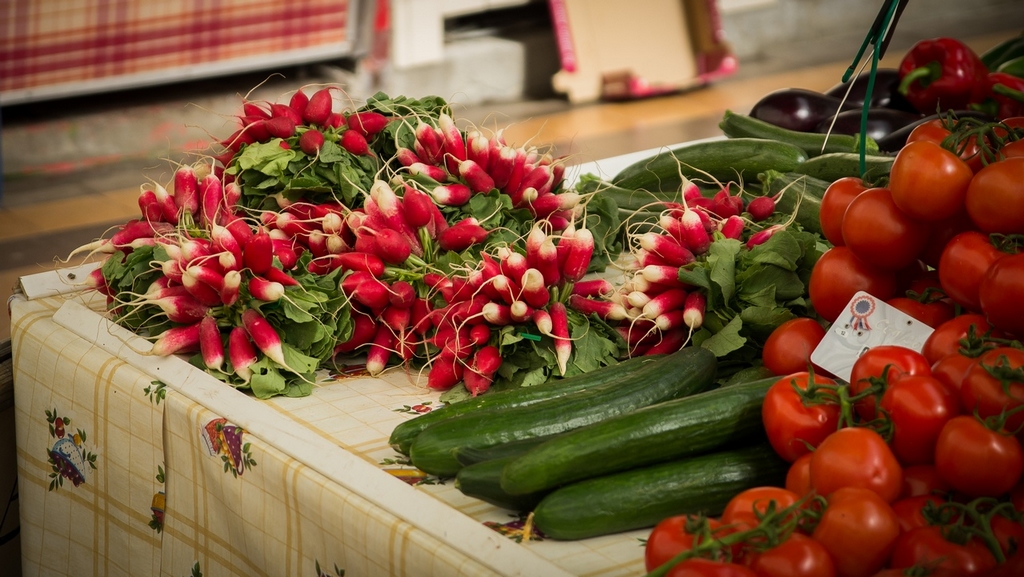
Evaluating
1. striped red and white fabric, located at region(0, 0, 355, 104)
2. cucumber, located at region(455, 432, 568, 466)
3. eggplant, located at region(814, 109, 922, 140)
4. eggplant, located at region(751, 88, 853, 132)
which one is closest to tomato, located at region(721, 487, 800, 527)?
cucumber, located at region(455, 432, 568, 466)

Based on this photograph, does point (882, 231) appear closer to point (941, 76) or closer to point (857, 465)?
point (857, 465)

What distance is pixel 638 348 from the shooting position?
2.02 metres

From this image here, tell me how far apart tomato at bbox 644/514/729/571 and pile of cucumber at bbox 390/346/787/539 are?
116mm

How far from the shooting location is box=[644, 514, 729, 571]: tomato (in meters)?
1.17

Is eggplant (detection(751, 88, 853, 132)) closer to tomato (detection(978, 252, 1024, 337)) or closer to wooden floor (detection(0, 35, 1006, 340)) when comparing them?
wooden floor (detection(0, 35, 1006, 340))

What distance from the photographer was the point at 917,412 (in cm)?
130

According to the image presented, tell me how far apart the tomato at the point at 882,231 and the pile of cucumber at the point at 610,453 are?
276 mm

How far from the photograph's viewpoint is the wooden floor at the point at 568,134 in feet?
16.8

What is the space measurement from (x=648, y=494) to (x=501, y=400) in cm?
40

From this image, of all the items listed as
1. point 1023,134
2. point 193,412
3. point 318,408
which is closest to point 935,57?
point 1023,134

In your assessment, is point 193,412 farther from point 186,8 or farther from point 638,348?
point 186,8

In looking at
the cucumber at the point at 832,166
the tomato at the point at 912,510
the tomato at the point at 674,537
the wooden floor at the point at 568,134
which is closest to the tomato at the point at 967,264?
the tomato at the point at 912,510

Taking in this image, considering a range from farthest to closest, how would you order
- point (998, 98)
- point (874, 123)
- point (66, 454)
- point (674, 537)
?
point (998, 98) → point (874, 123) → point (66, 454) → point (674, 537)

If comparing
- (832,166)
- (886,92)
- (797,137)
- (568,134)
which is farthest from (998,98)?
(568,134)
